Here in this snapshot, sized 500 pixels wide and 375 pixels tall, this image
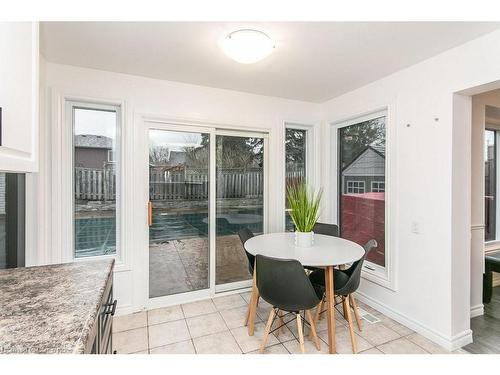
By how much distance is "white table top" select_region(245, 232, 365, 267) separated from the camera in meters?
1.94

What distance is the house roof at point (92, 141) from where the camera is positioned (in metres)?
2.55

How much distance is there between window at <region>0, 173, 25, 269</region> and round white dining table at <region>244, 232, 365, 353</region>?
1744 mm

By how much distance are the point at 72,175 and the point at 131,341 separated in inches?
64.6

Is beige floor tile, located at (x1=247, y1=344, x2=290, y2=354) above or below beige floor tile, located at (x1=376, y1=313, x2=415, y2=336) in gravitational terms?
above

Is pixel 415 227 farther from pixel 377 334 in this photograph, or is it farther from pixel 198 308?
pixel 198 308

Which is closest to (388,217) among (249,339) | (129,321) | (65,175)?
(249,339)

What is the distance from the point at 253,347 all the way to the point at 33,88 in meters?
2.22

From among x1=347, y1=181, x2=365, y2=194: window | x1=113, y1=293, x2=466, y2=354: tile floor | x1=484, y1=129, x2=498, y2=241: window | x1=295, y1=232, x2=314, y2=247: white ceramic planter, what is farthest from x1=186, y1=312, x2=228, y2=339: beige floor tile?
x1=484, y1=129, x2=498, y2=241: window

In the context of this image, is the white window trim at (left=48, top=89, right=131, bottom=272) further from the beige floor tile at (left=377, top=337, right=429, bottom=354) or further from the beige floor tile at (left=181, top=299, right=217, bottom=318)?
the beige floor tile at (left=377, top=337, right=429, bottom=354)

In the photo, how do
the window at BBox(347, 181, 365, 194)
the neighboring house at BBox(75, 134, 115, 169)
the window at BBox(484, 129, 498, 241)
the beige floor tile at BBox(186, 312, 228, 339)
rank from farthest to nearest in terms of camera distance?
the window at BBox(484, 129, 498, 241) < the window at BBox(347, 181, 365, 194) < the neighboring house at BBox(75, 134, 115, 169) < the beige floor tile at BBox(186, 312, 228, 339)

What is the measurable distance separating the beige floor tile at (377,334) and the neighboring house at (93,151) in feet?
9.81

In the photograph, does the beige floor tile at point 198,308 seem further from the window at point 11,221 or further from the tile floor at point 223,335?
the window at point 11,221
